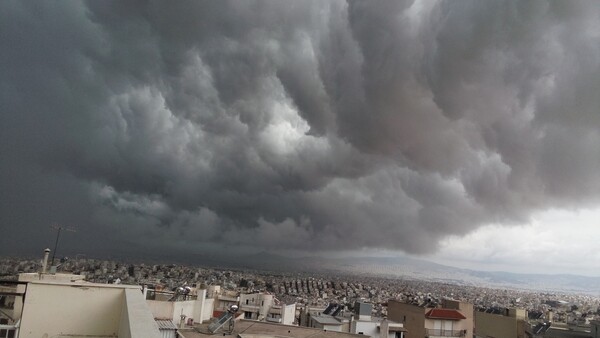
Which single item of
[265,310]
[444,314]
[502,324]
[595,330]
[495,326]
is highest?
[444,314]

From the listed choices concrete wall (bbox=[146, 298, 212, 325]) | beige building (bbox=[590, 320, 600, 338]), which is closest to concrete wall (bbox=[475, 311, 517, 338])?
beige building (bbox=[590, 320, 600, 338])

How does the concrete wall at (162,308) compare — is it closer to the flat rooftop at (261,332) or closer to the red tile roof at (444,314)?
the flat rooftop at (261,332)

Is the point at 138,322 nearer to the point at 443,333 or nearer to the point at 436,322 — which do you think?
the point at 436,322

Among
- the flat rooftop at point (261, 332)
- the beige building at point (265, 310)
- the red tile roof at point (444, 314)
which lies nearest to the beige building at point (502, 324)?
the red tile roof at point (444, 314)

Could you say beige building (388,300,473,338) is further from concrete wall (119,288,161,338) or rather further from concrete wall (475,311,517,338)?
concrete wall (119,288,161,338)

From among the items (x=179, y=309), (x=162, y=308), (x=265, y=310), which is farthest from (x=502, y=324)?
(x=162, y=308)

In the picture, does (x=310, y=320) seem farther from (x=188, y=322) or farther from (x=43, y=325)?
(x=43, y=325)
